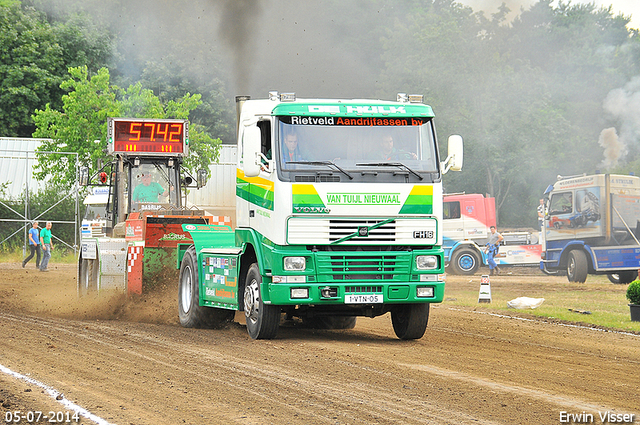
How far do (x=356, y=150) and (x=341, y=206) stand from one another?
2.71 feet

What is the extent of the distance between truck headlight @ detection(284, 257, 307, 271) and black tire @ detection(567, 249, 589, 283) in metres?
18.5

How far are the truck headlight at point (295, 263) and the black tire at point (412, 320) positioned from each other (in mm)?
1961

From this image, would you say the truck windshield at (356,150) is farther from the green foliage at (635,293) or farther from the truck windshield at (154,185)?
the truck windshield at (154,185)

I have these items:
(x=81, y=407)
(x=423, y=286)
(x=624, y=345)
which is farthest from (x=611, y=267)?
(x=81, y=407)

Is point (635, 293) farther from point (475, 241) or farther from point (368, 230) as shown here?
point (475, 241)

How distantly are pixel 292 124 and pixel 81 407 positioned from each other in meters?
5.01

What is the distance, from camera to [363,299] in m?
10.3

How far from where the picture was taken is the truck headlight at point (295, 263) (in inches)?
400

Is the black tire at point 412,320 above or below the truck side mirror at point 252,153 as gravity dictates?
below

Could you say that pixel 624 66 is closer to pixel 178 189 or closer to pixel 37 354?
pixel 178 189

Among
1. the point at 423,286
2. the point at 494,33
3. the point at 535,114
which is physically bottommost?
the point at 423,286

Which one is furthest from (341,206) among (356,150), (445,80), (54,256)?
(445,80)

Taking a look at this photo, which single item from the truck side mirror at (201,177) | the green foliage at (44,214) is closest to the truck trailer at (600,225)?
the truck side mirror at (201,177)

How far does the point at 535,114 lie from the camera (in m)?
43.8
